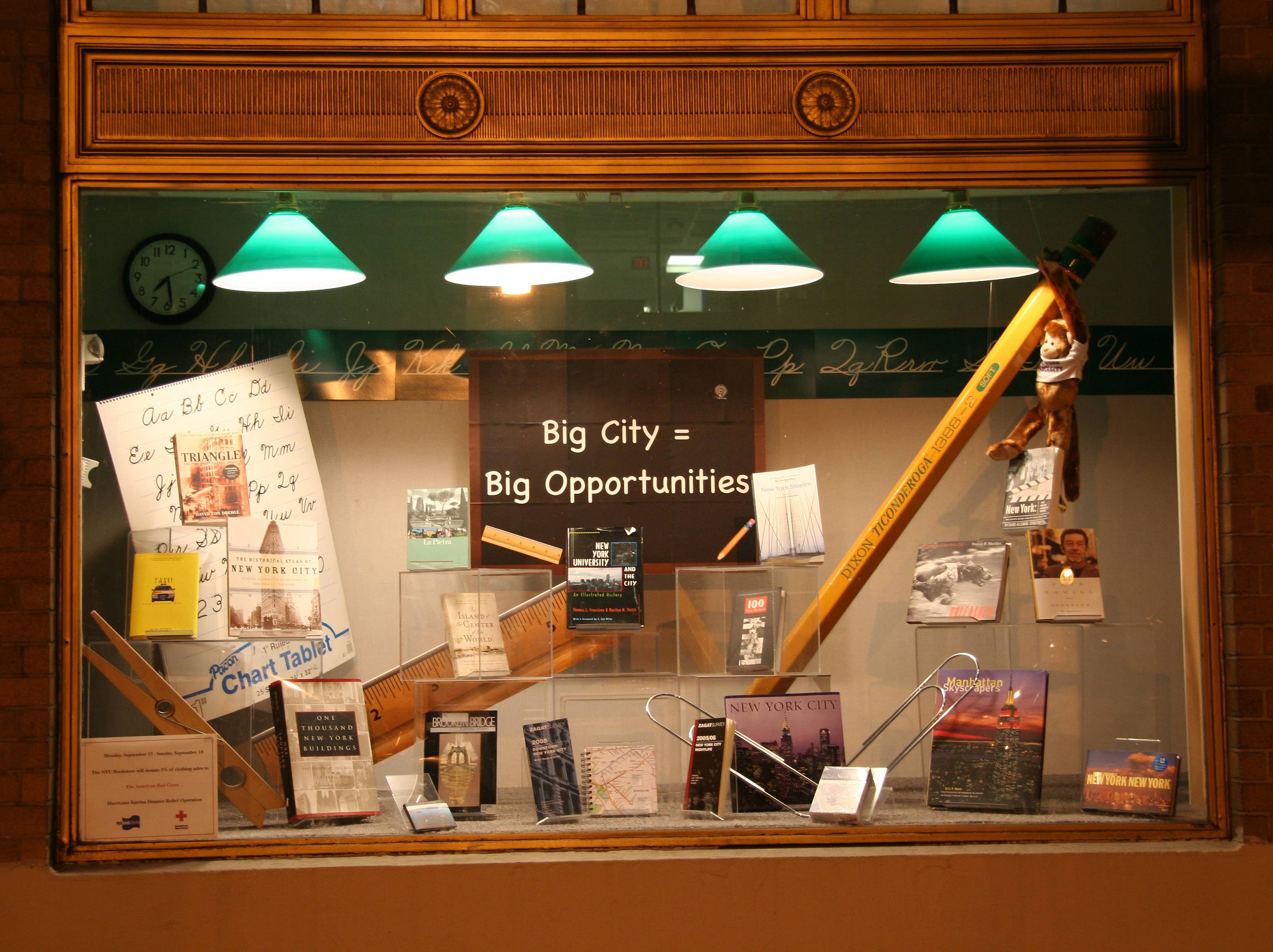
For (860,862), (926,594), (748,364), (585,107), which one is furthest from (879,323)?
(860,862)

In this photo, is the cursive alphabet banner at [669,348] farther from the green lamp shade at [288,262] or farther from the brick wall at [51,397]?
the brick wall at [51,397]

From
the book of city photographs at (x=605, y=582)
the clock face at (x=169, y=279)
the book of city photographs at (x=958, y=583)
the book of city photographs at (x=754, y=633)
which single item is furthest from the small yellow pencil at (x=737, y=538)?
the clock face at (x=169, y=279)

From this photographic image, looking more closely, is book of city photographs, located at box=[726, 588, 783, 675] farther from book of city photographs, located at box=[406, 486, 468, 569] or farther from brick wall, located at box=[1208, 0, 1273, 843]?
brick wall, located at box=[1208, 0, 1273, 843]

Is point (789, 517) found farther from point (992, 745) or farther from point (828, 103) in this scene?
point (828, 103)

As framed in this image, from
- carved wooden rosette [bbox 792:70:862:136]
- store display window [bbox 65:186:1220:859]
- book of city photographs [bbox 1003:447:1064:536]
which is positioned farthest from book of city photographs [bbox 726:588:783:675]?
carved wooden rosette [bbox 792:70:862:136]

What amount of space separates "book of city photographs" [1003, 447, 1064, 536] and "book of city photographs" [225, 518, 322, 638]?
2138 millimetres

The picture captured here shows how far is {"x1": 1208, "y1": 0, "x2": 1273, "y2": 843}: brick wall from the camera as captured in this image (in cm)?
339

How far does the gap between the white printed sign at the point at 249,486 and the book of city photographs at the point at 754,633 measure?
3.84 ft

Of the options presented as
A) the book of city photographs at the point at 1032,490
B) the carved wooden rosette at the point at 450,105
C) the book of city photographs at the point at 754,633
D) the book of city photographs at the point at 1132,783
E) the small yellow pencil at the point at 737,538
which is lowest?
the book of city photographs at the point at 1132,783

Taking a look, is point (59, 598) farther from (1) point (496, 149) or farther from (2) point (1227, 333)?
(2) point (1227, 333)

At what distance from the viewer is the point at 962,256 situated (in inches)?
151

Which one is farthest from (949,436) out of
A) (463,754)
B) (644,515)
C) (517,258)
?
(463,754)

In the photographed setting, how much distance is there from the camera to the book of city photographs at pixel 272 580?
371 cm

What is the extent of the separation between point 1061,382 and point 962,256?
1.62 feet
